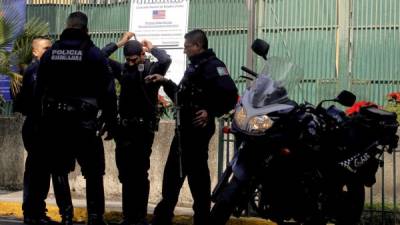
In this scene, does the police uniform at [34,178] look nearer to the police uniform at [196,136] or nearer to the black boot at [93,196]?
the black boot at [93,196]

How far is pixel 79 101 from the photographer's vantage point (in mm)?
7977

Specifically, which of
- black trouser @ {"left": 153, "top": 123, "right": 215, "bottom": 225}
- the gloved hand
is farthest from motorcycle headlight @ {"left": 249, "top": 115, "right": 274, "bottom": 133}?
the gloved hand

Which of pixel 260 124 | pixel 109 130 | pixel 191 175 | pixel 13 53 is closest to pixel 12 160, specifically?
pixel 13 53

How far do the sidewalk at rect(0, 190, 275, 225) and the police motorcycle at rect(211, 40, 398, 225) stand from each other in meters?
2.45

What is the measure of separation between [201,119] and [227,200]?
1.43 meters

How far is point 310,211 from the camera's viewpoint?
6891 millimetres

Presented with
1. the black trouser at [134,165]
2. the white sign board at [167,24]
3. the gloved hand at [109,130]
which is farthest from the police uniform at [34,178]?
the white sign board at [167,24]

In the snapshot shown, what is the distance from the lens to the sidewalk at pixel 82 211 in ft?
31.5

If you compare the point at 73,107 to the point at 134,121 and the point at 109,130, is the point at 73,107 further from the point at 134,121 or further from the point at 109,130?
the point at 134,121

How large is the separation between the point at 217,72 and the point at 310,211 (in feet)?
5.80

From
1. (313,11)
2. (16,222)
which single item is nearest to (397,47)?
(313,11)

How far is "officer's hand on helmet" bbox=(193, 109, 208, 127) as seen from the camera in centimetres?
804

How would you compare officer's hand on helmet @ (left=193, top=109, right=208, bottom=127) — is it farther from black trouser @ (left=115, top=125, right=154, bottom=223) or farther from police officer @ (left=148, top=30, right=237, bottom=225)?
black trouser @ (left=115, top=125, right=154, bottom=223)

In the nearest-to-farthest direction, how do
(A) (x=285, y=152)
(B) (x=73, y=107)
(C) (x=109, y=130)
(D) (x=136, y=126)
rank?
(A) (x=285, y=152), (B) (x=73, y=107), (C) (x=109, y=130), (D) (x=136, y=126)
